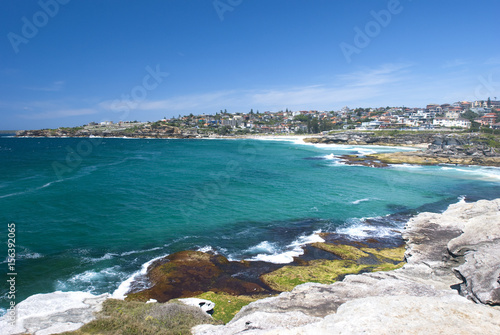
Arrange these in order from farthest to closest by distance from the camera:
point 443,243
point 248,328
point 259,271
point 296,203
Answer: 1. point 296,203
2. point 443,243
3. point 259,271
4. point 248,328

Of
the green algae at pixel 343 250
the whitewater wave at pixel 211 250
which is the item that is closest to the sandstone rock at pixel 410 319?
the green algae at pixel 343 250

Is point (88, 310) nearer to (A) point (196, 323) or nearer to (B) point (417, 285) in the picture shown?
(A) point (196, 323)

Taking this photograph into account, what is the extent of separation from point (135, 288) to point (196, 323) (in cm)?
688

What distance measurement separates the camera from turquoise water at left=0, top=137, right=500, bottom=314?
2054cm

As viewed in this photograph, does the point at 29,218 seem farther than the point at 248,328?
Yes

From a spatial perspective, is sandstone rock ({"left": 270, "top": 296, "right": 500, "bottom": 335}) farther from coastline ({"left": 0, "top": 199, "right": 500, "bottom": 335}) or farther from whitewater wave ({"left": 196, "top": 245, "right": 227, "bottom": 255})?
whitewater wave ({"left": 196, "top": 245, "right": 227, "bottom": 255})

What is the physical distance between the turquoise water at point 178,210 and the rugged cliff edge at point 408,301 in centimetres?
772

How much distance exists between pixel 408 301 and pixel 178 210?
25.3 meters

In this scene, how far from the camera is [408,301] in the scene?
10.1m

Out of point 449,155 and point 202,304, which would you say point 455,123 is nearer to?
point 449,155

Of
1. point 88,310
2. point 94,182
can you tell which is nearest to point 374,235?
point 88,310

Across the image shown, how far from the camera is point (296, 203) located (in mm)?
35531

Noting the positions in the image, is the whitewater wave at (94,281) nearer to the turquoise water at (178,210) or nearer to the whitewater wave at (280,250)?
the turquoise water at (178,210)

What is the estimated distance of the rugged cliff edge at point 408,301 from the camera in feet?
29.0
